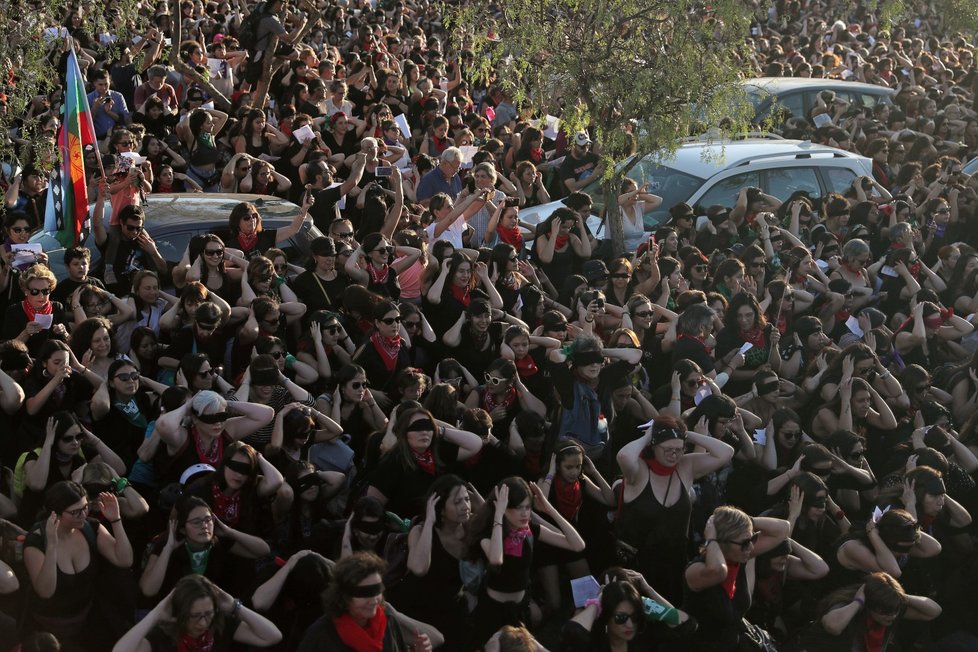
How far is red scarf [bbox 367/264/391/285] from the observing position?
8875mm

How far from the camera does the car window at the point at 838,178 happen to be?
43.1 ft

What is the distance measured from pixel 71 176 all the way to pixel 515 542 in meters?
4.72

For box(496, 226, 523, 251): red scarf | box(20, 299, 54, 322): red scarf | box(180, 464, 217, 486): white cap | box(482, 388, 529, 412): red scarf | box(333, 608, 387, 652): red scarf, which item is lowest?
box(496, 226, 523, 251): red scarf

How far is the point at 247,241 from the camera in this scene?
910cm

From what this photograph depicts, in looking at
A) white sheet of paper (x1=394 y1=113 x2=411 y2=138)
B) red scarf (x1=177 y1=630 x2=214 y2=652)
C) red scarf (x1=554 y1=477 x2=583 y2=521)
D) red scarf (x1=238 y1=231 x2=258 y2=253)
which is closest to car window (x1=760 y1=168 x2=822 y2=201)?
white sheet of paper (x1=394 y1=113 x2=411 y2=138)

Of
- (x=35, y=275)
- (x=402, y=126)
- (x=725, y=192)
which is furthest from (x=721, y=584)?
(x=402, y=126)

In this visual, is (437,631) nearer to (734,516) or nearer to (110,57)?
(734,516)

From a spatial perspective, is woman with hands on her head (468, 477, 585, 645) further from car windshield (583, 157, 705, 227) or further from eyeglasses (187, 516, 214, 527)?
car windshield (583, 157, 705, 227)

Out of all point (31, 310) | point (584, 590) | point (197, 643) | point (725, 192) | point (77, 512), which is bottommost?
point (725, 192)

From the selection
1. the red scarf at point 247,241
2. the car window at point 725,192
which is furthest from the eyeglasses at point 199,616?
the car window at point 725,192

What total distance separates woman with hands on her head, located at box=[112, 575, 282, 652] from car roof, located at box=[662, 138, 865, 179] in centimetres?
739

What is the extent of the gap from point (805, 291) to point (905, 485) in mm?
3374

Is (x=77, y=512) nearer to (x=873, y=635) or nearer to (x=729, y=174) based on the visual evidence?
(x=873, y=635)

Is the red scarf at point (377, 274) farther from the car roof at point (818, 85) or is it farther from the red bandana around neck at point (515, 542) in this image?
the car roof at point (818, 85)
